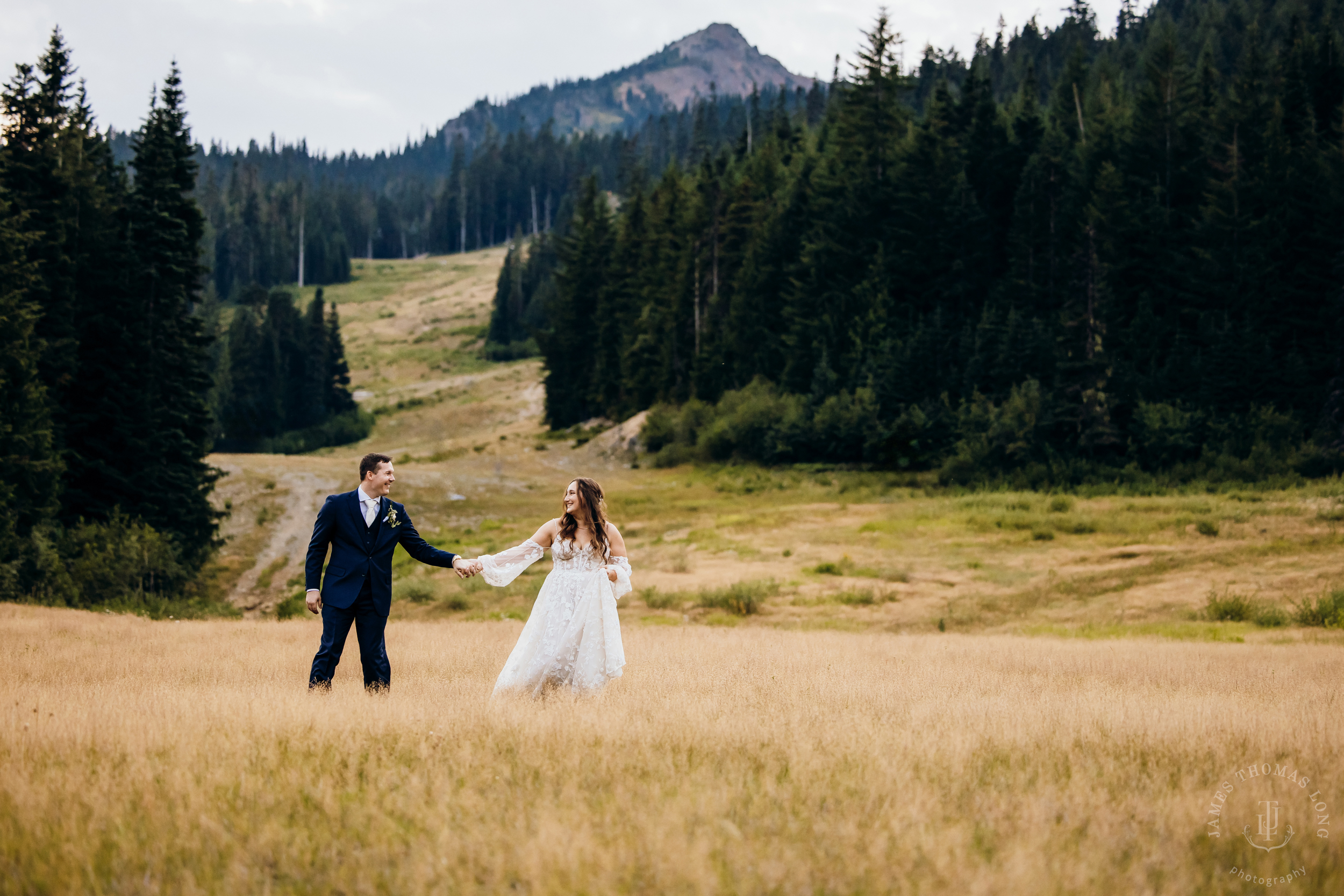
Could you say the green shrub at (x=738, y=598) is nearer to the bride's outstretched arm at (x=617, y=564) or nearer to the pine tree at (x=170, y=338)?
the bride's outstretched arm at (x=617, y=564)

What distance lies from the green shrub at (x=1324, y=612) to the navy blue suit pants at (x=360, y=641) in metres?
19.0

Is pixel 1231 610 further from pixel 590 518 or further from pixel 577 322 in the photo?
pixel 577 322

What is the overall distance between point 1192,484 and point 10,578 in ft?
138

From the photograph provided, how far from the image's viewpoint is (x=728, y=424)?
5562 cm

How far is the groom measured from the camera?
27.6ft

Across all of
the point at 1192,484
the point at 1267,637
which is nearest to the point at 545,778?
the point at 1267,637

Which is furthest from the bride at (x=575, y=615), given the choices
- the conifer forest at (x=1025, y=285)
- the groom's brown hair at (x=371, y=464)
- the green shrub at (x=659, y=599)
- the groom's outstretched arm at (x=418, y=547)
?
the conifer forest at (x=1025, y=285)

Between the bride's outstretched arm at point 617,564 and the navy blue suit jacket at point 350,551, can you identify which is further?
the bride's outstretched arm at point 617,564

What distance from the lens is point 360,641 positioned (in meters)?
8.79

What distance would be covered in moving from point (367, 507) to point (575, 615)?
227 centimetres

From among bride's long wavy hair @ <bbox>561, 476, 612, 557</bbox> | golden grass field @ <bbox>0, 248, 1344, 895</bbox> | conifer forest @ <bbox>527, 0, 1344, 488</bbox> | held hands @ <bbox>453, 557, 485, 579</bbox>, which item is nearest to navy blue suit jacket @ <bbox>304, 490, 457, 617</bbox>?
held hands @ <bbox>453, 557, 485, 579</bbox>

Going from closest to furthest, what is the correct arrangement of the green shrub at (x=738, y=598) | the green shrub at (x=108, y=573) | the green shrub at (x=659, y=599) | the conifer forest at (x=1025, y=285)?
the green shrub at (x=108, y=573) → the green shrub at (x=738, y=598) → the green shrub at (x=659, y=599) → the conifer forest at (x=1025, y=285)

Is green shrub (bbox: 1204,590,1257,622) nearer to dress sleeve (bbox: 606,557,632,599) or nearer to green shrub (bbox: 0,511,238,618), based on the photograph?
dress sleeve (bbox: 606,557,632,599)

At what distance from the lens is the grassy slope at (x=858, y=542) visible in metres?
21.7
